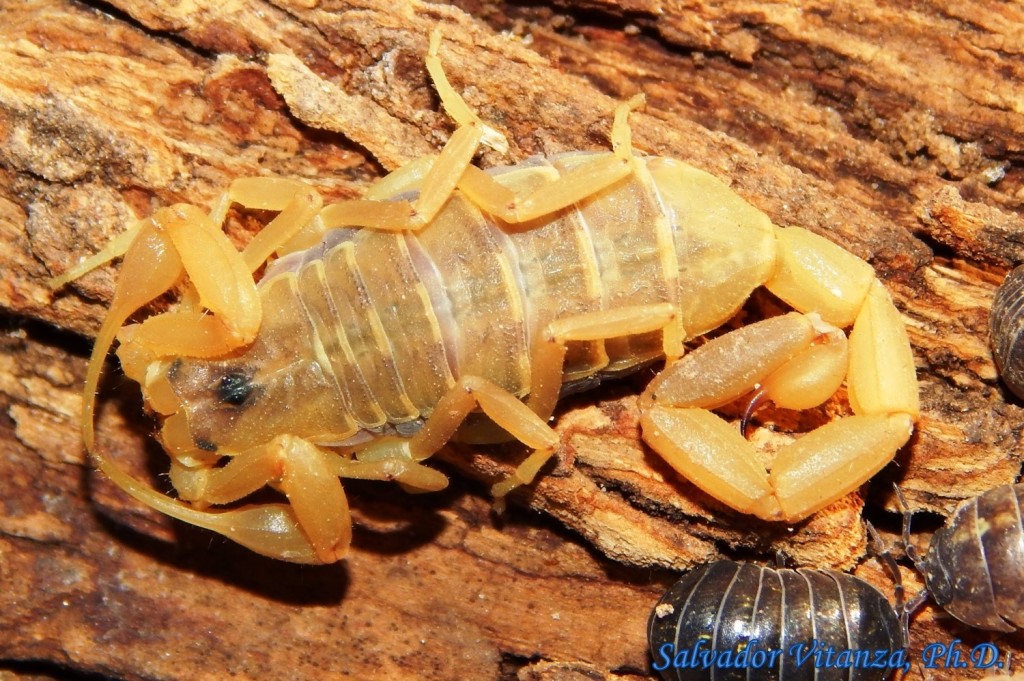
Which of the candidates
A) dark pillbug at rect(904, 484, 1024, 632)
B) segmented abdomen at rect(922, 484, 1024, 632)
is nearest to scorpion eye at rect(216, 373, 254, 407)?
dark pillbug at rect(904, 484, 1024, 632)

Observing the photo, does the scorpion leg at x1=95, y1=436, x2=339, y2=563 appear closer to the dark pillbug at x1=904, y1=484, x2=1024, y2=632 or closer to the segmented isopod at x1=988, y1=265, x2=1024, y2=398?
the dark pillbug at x1=904, y1=484, x2=1024, y2=632

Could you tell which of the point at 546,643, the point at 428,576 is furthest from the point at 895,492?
the point at 428,576

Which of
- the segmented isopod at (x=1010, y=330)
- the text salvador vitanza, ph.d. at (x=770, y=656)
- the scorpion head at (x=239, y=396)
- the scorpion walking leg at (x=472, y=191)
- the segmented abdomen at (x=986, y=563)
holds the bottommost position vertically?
the text salvador vitanza, ph.d. at (x=770, y=656)

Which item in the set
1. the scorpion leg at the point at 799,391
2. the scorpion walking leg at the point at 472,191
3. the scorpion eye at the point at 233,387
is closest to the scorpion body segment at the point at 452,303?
the scorpion eye at the point at 233,387

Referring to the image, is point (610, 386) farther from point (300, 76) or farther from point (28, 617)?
point (28, 617)

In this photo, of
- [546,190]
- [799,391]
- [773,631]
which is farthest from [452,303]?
[773,631]

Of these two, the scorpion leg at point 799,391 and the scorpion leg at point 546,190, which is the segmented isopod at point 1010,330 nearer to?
the scorpion leg at point 799,391
